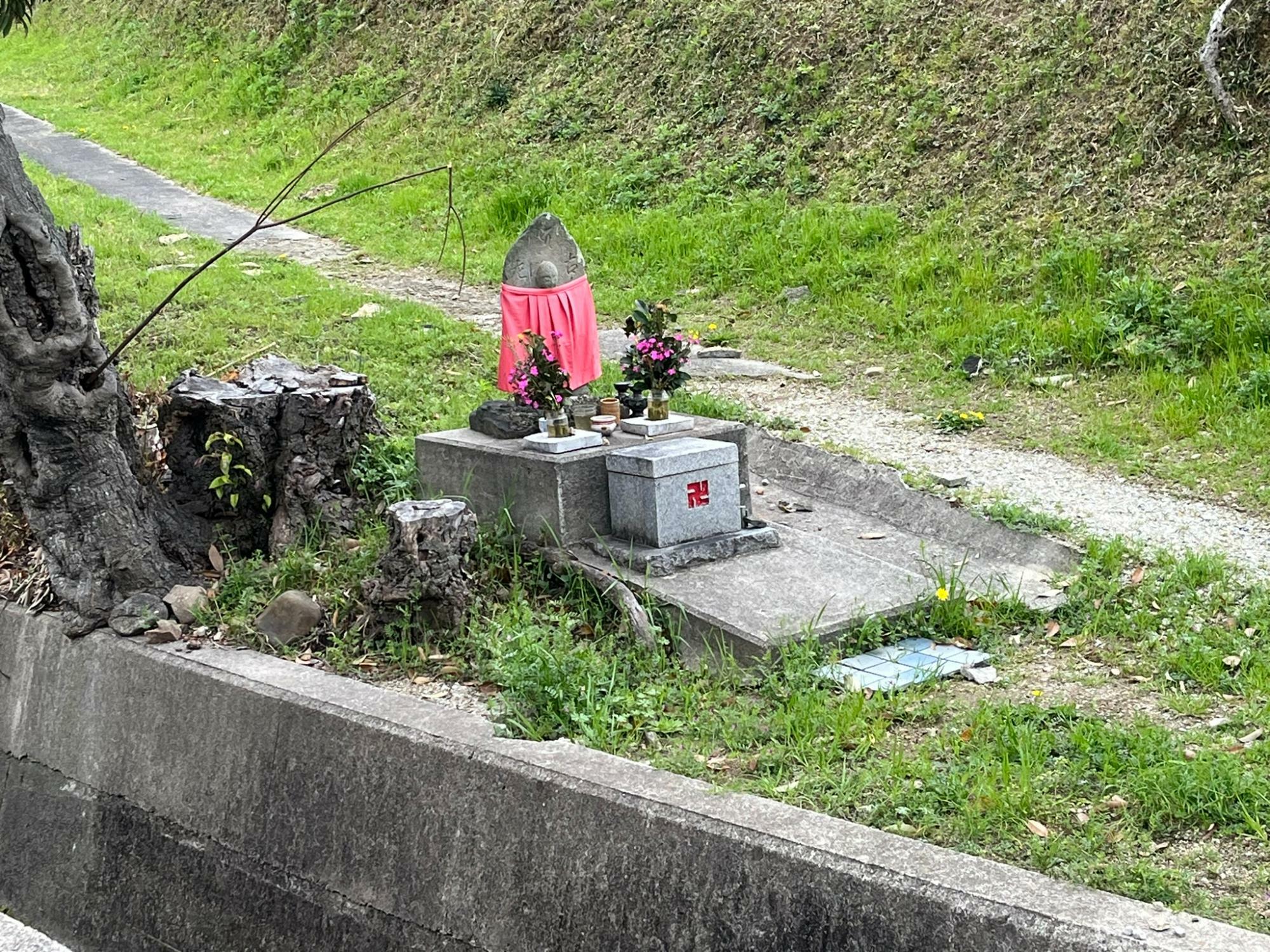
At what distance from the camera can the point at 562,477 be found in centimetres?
684

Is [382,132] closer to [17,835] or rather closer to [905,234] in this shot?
[905,234]

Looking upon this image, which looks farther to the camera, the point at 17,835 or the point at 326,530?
the point at 326,530

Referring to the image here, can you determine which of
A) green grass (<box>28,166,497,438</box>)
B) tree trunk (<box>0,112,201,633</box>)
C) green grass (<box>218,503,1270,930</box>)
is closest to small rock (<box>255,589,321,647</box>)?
green grass (<box>218,503,1270,930</box>)

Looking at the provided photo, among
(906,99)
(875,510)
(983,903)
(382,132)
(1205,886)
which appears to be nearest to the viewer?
(983,903)

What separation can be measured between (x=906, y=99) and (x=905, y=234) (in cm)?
216

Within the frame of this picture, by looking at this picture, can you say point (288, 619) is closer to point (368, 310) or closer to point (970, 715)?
point (970, 715)

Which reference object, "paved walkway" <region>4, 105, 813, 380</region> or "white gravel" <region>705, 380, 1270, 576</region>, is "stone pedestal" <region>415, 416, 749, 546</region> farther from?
"paved walkway" <region>4, 105, 813, 380</region>

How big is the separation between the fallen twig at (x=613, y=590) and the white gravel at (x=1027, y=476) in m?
2.38

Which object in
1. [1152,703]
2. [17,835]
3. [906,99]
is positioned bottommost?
[17,835]

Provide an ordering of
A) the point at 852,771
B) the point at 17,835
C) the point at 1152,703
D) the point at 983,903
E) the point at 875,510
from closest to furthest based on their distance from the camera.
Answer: the point at 983,903 → the point at 852,771 → the point at 1152,703 → the point at 17,835 → the point at 875,510

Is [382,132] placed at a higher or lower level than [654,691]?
higher

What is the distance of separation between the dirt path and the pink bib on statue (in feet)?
5.80

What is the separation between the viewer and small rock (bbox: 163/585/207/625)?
21.4 ft

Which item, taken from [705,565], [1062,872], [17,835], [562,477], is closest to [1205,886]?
[1062,872]
